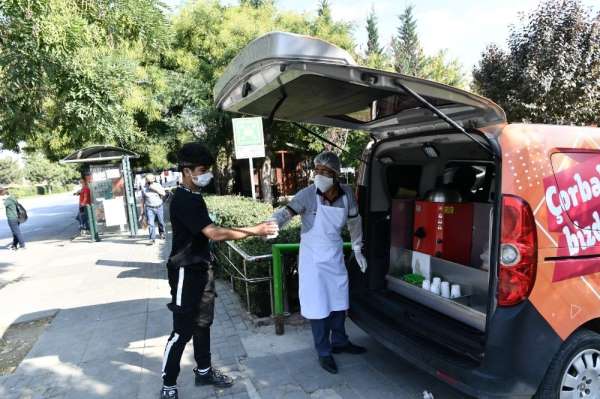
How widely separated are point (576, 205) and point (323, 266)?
177 cm

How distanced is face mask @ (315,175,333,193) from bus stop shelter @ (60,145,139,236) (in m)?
9.61

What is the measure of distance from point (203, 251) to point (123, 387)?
55.4 inches

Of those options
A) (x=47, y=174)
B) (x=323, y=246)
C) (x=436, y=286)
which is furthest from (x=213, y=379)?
(x=47, y=174)

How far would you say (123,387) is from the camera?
3.52 m

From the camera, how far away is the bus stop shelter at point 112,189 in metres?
11.9

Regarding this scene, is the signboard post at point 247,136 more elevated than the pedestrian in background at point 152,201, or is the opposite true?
the signboard post at point 247,136

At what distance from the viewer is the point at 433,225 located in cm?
358

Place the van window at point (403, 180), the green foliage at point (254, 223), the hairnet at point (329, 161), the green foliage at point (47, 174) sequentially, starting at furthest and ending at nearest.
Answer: the green foliage at point (47, 174) < the green foliage at point (254, 223) < the van window at point (403, 180) < the hairnet at point (329, 161)

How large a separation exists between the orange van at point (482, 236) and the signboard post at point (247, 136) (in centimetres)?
375

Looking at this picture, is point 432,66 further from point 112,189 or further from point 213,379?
point 213,379

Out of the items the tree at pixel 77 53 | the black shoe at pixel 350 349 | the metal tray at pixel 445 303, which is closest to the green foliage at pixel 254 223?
the black shoe at pixel 350 349

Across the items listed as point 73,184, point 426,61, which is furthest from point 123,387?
point 73,184

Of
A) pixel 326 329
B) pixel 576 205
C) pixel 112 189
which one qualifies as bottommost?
pixel 326 329

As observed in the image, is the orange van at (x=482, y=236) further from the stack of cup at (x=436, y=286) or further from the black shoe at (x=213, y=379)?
the black shoe at (x=213, y=379)
